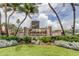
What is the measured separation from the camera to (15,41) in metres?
1.30

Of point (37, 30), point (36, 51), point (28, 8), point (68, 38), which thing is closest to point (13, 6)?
point (28, 8)

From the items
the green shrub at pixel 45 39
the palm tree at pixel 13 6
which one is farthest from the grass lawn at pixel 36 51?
the palm tree at pixel 13 6

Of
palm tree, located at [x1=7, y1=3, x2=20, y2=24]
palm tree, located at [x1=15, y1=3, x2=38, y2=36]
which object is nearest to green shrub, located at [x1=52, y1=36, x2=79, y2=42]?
palm tree, located at [x1=15, y1=3, x2=38, y2=36]

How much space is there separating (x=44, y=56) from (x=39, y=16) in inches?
11.9

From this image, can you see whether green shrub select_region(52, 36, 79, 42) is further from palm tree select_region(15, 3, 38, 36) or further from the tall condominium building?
palm tree select_region(15, 3, 38, 36)

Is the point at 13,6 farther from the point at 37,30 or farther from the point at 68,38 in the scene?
the point at 68,38

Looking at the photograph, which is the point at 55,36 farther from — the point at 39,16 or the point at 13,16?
the point at 13,16

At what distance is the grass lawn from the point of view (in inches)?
50.1

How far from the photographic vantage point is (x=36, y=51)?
1.28 meters

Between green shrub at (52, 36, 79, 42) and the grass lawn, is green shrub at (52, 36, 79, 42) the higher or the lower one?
the higher one

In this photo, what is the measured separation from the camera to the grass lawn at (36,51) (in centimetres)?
127

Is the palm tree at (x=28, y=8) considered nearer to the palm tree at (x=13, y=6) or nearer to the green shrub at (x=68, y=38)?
the palm tree at (x=13, y=6)

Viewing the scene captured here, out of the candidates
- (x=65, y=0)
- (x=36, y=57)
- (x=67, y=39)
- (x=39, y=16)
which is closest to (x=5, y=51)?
(x=36, y=57)

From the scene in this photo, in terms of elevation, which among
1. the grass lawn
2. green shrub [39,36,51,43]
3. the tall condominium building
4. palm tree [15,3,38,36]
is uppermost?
palm tree [15,3,38,36]
